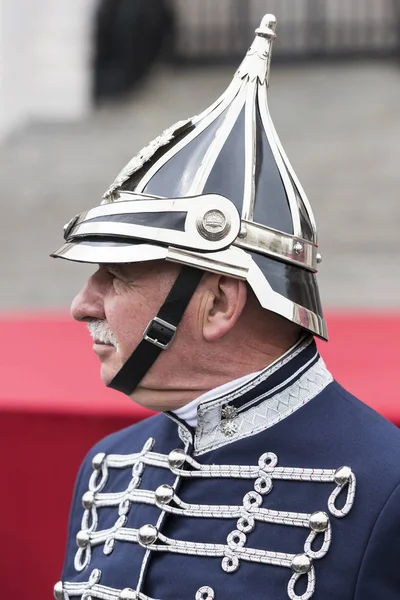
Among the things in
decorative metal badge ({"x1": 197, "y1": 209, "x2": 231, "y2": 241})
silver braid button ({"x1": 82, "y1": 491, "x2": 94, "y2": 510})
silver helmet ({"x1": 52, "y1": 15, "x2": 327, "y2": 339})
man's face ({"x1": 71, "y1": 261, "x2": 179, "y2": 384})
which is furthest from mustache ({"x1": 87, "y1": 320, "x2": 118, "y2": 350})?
silver braid button ({"x1": 82, "y1": 491, "x2": 94, "y2": 510})

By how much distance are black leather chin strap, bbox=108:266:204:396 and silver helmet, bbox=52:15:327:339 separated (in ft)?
0.15

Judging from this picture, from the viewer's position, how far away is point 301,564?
69.9 inches

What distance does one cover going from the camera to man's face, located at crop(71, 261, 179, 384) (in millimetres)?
1912

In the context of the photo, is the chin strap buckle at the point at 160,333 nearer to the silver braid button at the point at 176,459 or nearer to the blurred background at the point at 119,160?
the silver braid button at the point at 176,459

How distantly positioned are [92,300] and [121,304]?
0.21 ft

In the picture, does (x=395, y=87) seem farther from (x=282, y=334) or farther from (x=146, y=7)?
(x=282, y=334)

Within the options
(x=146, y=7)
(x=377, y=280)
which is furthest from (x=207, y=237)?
(x=146, y=7)

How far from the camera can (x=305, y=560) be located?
178 cm

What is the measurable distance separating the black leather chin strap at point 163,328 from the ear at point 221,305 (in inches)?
1.2

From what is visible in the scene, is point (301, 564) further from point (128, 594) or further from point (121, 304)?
point (121, 304)

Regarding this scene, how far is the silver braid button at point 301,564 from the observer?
178cm

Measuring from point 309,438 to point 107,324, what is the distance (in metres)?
0.38

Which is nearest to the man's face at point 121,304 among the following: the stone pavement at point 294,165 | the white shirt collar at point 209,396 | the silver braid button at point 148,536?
the white shirt collar at point 209,396

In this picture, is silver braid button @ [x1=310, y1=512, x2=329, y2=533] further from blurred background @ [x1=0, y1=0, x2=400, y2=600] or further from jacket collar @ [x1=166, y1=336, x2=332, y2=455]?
blurred background @ [x1=0, y1=0, x2=400, y2=600]
